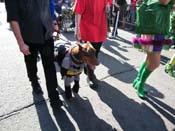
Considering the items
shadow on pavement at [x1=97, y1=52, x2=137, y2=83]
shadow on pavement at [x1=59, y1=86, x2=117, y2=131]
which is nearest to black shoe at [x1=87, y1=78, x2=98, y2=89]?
shadow on pavement at [x1=59, y1=86, x2=117, y2=131]

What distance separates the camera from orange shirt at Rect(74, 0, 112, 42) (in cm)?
437

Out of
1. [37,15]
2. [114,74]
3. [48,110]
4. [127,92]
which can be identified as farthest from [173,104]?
→ [37,15]

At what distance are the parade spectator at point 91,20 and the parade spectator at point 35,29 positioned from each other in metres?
0.85

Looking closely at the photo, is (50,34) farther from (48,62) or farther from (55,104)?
(55,104)

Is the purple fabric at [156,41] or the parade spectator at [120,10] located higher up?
the purple fabric at [156,41]

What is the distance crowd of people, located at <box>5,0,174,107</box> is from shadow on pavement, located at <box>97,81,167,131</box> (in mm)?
283

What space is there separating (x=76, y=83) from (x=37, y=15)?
4.41 ft

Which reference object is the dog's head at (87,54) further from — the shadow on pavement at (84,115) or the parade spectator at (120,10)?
the parade spectator at (120,10)

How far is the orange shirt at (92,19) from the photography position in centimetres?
437

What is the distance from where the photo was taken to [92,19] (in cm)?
447

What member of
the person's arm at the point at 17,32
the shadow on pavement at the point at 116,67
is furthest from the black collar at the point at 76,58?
the shadow on pavement at the point at 116,67

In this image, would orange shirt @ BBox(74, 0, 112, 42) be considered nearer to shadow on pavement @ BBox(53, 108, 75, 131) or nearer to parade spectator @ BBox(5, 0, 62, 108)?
parade spectator @ BBox(5, 0, 62, 108)

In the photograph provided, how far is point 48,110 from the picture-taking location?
4043 mm

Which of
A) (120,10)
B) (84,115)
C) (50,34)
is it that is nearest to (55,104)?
(84,115)
